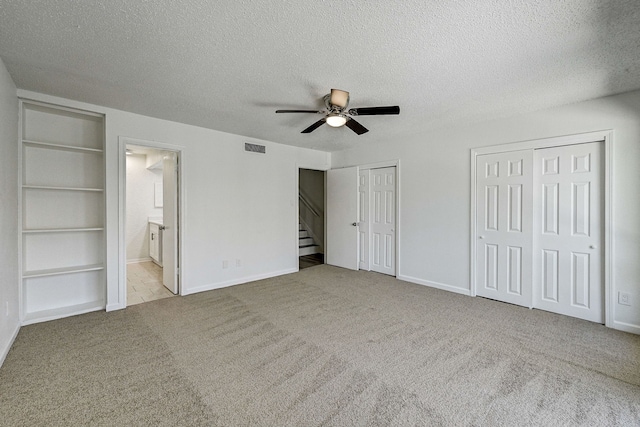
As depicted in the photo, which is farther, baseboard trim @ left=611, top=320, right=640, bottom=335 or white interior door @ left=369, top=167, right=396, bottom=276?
white interior door @ left=369, top=167, right=396, bottom=276

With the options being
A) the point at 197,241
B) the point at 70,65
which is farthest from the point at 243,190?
the point at 70,65

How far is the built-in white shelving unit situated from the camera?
118 inches

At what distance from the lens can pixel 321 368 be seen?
2.10 m

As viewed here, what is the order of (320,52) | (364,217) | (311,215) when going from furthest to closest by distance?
1. (311,215)
2. (364,217)
3. (320,52)

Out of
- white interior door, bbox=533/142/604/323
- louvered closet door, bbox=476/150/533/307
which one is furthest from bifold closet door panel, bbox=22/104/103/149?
white interior door, bbox=533/142/604/323

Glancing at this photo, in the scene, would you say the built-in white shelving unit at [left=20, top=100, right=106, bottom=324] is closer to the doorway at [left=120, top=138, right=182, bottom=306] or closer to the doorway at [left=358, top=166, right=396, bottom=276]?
the doorway at [left=120, top=138, right=182, bottom=306]

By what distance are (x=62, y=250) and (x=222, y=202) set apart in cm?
191

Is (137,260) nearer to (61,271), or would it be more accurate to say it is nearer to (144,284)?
A: (144,284)

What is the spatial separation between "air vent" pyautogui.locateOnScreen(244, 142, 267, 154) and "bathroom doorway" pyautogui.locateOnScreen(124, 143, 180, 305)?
104cm

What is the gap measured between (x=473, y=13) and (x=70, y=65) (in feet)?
9.88

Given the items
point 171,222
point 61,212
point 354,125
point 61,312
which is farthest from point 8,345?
point 354,125

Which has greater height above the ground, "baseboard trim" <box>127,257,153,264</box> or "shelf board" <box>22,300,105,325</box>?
"baseboard trim" <box>127,257,153,264</box>

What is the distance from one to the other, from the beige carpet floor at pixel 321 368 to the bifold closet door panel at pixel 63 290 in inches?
13.4

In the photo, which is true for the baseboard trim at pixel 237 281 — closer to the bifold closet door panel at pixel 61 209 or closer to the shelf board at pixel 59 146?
the bifold closet door panel at pixel 61 209
